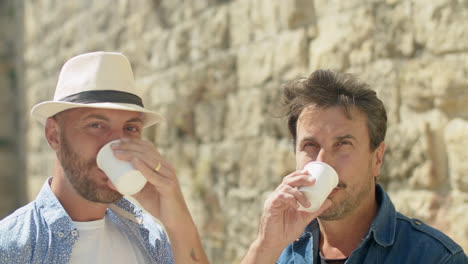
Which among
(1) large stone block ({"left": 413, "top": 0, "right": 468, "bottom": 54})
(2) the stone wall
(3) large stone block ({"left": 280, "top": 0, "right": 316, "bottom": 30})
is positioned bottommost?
(2) the stone wall

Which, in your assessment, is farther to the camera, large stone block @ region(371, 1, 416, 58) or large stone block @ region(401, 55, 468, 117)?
large stone block @ region(371, 1, 416, 58)

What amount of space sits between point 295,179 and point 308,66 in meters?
1.75

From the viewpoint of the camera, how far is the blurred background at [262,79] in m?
2.86

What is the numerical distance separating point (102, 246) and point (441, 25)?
1737 mm

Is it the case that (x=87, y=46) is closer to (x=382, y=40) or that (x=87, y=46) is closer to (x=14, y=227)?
(x=382, y=40)

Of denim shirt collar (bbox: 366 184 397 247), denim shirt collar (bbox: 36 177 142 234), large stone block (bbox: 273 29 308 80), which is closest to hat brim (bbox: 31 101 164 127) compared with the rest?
denim shirt collar (bbox: 36 177 142 234)

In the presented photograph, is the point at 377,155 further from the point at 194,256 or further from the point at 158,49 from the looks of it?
the point at 158,49

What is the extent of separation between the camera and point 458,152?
280cm

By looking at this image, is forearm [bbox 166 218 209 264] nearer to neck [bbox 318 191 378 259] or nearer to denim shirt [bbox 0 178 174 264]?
denim shirt [bbox 0 178 174 264]

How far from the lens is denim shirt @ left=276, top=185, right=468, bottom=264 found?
1954 mm

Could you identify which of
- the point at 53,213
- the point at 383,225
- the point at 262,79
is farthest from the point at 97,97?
the point at 262,79

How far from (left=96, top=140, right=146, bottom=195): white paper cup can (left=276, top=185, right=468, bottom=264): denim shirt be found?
616mm

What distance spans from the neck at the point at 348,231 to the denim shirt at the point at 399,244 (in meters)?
0.05

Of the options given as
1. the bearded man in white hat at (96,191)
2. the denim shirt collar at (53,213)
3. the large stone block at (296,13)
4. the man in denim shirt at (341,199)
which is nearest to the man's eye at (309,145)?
the man in denim shirt at (341,199)
